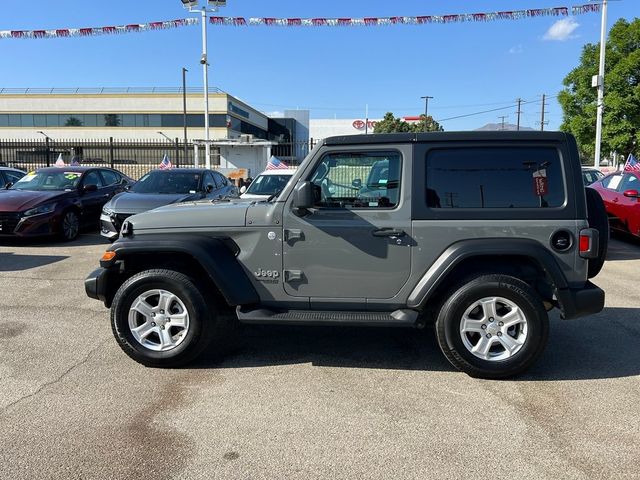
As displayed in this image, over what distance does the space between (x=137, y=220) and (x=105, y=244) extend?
21.6ft

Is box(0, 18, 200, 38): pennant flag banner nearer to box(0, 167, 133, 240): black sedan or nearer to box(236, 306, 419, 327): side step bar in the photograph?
box(0, 167, 133, 240): black sedan

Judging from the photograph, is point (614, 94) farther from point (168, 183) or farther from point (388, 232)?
point (388, 232)

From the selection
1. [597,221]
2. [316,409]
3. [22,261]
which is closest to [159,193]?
[22,261]

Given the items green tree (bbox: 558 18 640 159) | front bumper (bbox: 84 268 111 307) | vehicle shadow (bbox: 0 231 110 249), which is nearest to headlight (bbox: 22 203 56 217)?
vehicle shadow (bbox: 0 231 110 249)

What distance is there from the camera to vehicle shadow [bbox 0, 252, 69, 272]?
7.90 meters

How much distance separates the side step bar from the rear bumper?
1094mm

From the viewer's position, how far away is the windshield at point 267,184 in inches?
427

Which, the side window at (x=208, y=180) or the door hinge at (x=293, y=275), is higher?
the side window at (x=208, y=180)

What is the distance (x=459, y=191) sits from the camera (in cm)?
395

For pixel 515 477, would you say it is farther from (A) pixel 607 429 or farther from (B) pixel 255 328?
(B) pixel 255 328

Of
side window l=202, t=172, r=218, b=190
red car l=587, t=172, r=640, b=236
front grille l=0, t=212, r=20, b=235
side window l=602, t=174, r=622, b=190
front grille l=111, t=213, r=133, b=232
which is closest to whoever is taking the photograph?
front grille l=111, t=213, r=133, b=232

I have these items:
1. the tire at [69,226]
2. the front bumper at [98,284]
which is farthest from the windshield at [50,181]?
the front bumper at [98,284]

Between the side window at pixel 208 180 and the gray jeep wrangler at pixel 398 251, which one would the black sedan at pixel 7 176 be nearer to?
the side window at pixel 208 180

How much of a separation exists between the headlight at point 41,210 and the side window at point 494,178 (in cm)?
840
